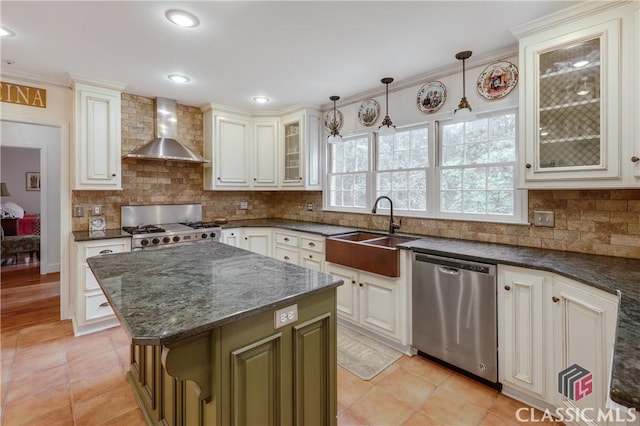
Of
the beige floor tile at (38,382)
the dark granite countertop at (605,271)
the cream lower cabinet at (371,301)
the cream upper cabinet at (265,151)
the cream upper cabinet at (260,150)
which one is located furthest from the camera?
the cream upper cabinet at (265,151)

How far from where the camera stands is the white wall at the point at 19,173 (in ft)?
21.2

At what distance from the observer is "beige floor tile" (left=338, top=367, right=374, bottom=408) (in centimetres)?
200

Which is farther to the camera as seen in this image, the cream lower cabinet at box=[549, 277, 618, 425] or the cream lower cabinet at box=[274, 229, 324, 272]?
the cream lower cabinet at box=[274, 229, 324, 272]

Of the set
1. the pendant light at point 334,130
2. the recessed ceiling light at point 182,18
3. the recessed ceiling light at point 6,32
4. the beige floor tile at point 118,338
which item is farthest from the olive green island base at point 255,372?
the recessed ceiling light at point 6,32

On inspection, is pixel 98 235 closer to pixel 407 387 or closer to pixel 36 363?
pixel 36 363

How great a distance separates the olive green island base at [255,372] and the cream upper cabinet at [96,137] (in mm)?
2351

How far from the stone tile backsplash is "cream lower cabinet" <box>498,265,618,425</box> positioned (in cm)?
66

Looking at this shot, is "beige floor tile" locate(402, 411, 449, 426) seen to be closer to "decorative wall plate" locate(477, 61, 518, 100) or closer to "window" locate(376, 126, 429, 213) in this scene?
"window" locate(376, 126, 429, 213)

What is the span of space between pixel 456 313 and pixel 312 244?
1629 millimetres

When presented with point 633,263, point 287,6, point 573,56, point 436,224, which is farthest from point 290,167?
point 633,263

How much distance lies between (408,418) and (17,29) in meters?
3.73

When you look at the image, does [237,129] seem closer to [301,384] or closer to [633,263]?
[301,384]

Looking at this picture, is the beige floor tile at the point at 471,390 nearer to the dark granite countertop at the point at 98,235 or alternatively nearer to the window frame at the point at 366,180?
the window frame at the point at 366,180

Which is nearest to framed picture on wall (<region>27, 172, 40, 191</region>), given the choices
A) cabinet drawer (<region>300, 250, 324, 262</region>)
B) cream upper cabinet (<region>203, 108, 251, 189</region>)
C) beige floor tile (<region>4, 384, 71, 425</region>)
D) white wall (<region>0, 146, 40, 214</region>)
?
white wall (<region>0, 146, 40, 214</region>)
